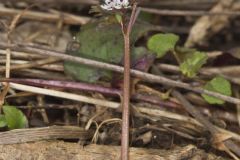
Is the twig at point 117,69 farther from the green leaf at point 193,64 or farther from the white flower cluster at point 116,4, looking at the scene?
the white flower cluster at point 116,4

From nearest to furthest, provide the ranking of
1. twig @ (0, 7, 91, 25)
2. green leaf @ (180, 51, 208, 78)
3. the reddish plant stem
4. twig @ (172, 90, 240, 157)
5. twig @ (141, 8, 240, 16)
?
the reddish plant stem < twig @ (172, 90, 240, 157) < green leaf @ (180, 51, 208, 78) < twig @ (141, 8, 240, 16) < twig @ (0, 7, 91, 25)

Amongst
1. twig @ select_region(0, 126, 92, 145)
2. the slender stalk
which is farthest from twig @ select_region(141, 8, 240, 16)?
twig @ select_region(0, 126, 92, 145)

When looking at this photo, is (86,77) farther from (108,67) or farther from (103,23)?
(103,23)

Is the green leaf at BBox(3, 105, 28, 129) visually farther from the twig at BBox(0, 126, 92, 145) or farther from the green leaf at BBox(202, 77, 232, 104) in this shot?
the green leaf at BBox(202, 77, 232, 104)

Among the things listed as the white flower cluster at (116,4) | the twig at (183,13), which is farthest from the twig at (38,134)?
the twig at (183,13)

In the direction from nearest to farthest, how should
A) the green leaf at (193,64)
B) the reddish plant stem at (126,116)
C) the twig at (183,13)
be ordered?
1. the reddish plant stem at (126,116)
2. the green leaf at (193,64)
3. the twig at (183,13)
